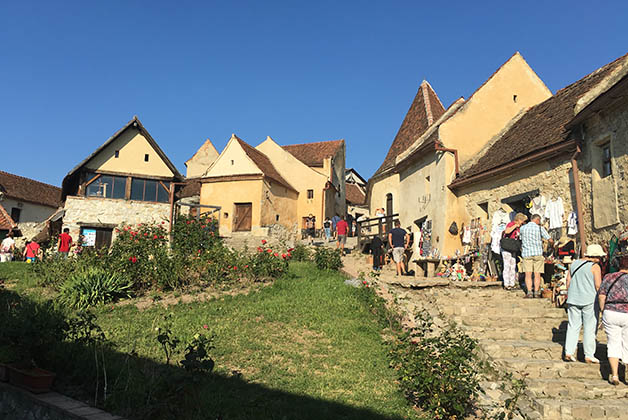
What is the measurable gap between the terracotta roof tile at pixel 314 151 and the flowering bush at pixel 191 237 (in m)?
21.8

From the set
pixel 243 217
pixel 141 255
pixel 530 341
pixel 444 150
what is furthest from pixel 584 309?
pixel 243 217

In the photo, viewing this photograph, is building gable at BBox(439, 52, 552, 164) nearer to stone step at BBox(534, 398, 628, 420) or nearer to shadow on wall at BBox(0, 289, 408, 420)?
stone step at BBox(534, 398, 628, 420)

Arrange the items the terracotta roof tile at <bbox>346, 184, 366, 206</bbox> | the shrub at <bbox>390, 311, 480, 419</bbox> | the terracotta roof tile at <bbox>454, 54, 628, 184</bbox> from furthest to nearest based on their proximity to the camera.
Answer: the terracotta roof tile at <bbox>346, 184, 366, 206</bbox> < the terracotta roof tile at <bbox>454, 54, 628, 184</bbox> < the shrub at <bbox>390, 311, 480, 419</bbox>

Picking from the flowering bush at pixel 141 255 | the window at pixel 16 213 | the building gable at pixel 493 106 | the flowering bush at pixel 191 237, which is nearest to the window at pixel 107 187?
the window at pixel 16 213

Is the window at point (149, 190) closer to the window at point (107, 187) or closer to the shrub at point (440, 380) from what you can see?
the window at point (107, 187)

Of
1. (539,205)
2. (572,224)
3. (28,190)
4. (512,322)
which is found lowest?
(512,322)

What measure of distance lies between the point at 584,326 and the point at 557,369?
2.50 ft

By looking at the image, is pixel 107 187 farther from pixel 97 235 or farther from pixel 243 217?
pixel 243 217

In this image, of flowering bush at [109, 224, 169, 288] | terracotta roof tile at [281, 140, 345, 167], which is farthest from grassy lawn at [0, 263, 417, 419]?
terracotta roof tile at [281, 140, 345, 167]

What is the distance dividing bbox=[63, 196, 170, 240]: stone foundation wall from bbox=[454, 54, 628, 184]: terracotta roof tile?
1622cm

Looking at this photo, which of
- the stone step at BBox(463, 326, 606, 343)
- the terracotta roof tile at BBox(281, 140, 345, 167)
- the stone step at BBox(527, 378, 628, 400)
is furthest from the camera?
the terracotta roof tile at BBox(281, 140, 345, 167)

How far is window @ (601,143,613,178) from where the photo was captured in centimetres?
1026

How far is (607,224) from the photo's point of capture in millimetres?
9867

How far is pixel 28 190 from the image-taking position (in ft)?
115
